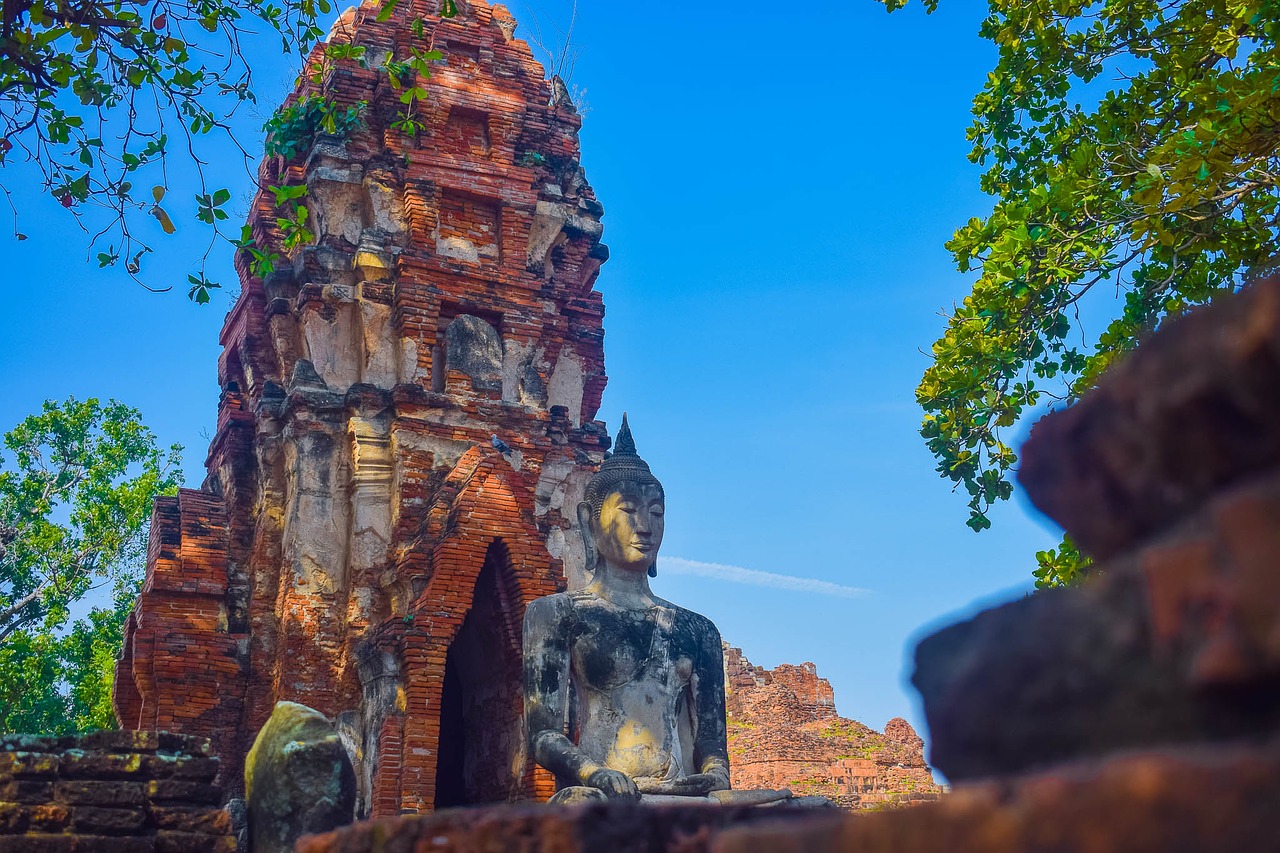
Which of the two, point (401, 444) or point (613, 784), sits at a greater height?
point (401, 444)

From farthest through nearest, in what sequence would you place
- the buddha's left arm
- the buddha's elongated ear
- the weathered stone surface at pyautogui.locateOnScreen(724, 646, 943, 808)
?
the weathered stone surface at pyautogui.locateOnScreen(724, 646, 943, 808) < the buddha's elongated ear < the buddha's left arm

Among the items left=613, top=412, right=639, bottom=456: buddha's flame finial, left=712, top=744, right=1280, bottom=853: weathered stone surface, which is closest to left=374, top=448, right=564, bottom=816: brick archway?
left=613, top=412, right=639, bottom=456: buddha's flame finial

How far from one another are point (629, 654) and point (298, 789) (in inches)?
70.0

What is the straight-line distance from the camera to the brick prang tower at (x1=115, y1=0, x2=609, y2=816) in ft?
38.3

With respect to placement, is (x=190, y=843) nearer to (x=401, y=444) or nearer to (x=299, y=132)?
(x=401, y=444)

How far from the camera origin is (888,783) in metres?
24.5

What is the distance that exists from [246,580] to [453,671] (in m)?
2.41

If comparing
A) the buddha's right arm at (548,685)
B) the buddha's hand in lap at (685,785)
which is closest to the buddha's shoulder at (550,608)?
the buddha's right arm at (548,685)

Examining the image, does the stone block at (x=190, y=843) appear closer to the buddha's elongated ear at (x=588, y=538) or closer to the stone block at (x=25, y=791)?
the stone block at (x=25, y=791)

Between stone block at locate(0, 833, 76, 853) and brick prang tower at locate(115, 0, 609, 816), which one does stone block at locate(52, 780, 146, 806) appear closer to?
stone block at locate(0, 833, 76, 853)

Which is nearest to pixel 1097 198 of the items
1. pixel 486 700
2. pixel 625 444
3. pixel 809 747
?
pixel 625 444

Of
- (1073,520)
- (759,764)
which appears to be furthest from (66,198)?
(759,764)

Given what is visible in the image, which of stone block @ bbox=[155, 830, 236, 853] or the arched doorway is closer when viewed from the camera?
stone block @ bbox=[155, 830, 236, 853]

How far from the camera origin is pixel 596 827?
1.92 meters
